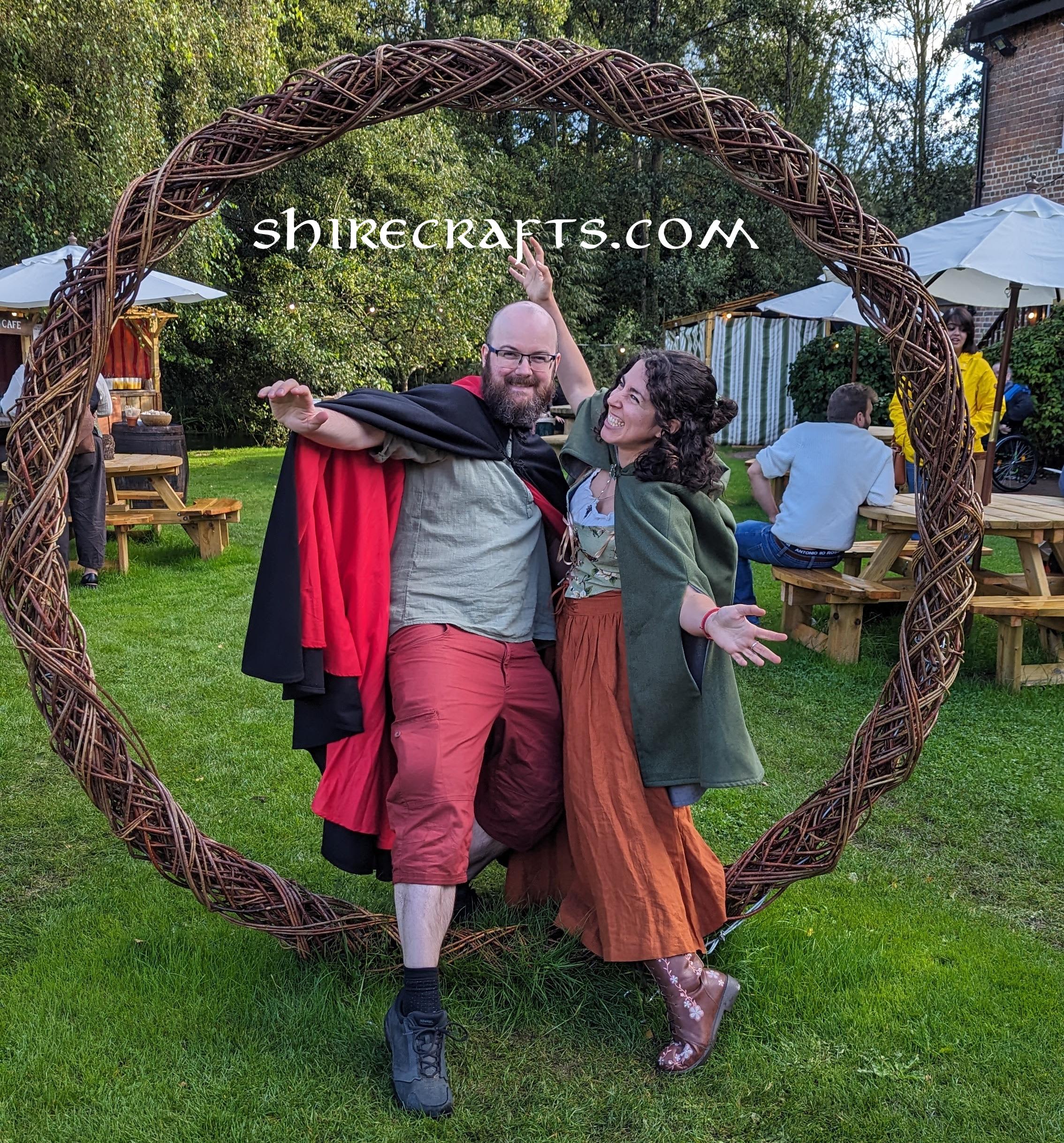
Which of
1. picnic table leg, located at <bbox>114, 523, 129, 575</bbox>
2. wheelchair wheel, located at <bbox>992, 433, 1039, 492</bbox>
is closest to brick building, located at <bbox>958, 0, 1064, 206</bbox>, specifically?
wheelchair wheel, located at <bbox>992, 433, 1039, 492</bbox>

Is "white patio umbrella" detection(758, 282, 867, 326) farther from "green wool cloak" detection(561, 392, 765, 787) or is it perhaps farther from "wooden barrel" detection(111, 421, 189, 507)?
"green wool cloak" detection(561, 392, 765, 787)

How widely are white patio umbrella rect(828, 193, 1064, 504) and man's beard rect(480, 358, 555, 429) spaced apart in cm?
322

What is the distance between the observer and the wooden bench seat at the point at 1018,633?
18.4ft

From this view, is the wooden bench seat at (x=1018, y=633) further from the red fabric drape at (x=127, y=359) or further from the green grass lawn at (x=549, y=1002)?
the red fabric drape at (x=127, y=359)

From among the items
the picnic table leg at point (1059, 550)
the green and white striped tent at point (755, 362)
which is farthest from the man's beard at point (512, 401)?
the green and white striped tent at point (755, 362)

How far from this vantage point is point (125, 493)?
364 inches

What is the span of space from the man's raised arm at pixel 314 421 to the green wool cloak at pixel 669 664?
0.69 metres

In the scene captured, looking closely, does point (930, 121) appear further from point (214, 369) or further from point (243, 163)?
point (243, 163)

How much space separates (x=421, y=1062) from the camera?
2.54 metres

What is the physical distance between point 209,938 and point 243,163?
217cm

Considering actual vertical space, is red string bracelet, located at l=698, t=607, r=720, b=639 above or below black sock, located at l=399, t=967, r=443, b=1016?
above

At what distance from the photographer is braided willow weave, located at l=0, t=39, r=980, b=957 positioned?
2514mm

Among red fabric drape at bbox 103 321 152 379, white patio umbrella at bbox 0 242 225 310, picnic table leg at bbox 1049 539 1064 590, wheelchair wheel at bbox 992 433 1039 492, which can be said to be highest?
white patio umbrella at bbox 0 242 225 310

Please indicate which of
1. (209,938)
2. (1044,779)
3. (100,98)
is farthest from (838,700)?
(100,98)
